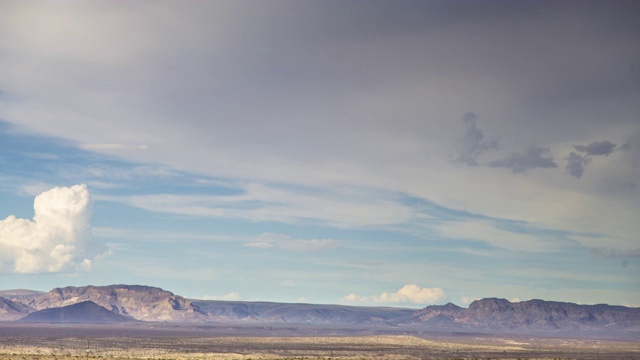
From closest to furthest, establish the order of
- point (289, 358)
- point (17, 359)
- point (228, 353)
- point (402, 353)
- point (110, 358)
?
point (17, 359)
point (110, 358)
point (289, 358)
point (228, 353)
point (402, 353)

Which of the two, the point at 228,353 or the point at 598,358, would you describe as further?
the point at 598,358

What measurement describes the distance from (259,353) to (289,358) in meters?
22.2

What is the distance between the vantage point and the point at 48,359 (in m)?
136

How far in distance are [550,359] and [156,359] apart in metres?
97.5

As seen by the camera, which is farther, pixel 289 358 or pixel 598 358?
pixel 598 358

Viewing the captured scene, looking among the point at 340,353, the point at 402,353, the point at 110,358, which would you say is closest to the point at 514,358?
the point at 402,353

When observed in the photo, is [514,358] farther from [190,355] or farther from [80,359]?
[80,359]

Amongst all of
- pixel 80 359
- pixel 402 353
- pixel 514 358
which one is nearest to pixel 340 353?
pixel 402 353

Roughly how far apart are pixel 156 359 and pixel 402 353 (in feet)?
235

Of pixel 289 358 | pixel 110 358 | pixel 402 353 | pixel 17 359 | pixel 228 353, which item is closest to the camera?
pixel 17 359

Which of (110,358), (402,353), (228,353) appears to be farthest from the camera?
(402,353)

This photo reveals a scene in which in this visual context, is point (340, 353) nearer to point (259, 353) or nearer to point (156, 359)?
point (259, 353)

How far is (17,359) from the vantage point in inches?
5241

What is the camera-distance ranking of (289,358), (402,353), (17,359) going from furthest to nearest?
(402,353)
(289,358)
(17,359)
